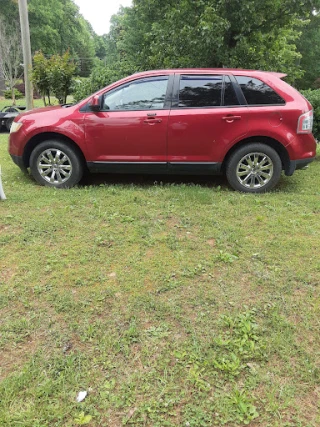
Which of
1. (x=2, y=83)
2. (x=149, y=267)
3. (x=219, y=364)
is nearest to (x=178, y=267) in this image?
(x=149, y=267)

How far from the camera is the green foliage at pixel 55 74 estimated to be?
9.41m

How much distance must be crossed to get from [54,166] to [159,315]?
328cm

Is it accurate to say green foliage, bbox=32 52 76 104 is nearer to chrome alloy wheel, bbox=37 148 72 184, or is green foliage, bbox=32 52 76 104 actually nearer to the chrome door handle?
chrome alloy wheel, bbox=37 148 72 184

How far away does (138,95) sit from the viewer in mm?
4898

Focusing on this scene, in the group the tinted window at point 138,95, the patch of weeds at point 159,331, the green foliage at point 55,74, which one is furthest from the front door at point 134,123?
the green foliage at point 55,74

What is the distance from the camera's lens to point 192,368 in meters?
2.14

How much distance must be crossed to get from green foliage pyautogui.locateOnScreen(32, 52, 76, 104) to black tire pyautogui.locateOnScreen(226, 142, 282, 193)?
21.5ft

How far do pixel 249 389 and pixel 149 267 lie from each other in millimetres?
1384

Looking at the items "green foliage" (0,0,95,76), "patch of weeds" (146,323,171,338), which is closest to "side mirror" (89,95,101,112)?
"patch of weeds" (146,323,171,338)

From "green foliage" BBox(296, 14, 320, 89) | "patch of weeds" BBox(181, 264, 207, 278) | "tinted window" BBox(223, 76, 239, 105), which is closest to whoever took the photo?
"patch of weeds" BBox(181, 264, 207, 278)

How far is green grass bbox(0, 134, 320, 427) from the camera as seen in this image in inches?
76.2

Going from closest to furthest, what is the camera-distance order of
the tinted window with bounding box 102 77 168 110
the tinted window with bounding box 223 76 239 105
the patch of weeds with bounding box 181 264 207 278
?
the patch of weeds with bounding box 181 264 207 278
the tinted window with bounding box 223 76 239 105
the tinted window with bounding box 102 77 168 110

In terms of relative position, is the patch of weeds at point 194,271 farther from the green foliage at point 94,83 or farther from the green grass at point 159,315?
the green foliage at point 94,83

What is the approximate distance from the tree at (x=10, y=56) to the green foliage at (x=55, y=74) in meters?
23.7
